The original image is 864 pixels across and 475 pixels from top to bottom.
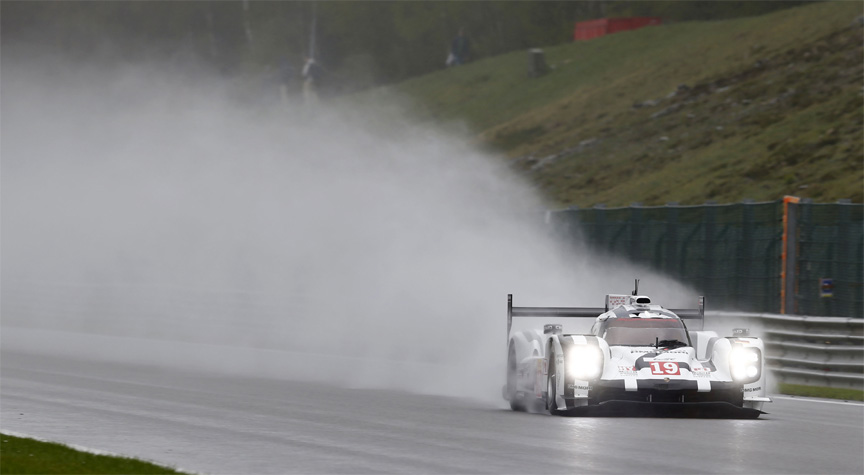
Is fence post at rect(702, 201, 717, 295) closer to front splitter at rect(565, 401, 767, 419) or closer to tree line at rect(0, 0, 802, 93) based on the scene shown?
front splitter at rect(565, 401, 767, 419)

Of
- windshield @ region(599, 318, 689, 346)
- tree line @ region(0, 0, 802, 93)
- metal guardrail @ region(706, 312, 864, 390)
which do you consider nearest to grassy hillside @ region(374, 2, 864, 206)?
metal guardrail @ region(706, 312, 864, 390)

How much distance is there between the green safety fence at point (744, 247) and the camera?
19.4 m

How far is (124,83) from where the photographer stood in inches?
2980

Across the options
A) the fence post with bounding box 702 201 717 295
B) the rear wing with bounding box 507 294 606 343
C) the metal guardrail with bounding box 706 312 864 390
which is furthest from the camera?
the fence post with bounding box 702 201 717 295

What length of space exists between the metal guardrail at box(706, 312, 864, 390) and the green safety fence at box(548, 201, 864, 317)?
58 cm

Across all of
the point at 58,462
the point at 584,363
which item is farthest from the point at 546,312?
the point at 58,462

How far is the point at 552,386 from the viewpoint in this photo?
1471cm

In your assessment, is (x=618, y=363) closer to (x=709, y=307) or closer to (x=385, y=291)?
(x=709, y=307)

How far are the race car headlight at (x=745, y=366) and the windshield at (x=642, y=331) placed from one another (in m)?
0.86

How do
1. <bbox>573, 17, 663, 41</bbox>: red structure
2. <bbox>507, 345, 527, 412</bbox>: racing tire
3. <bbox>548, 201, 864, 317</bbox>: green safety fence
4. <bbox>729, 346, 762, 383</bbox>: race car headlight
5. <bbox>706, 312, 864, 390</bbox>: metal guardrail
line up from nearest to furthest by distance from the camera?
<bbox>729, 346, 762, 383</bbox>: race car headlight
<bbox>507, 345, 527, 412</bbox>: racing tire
<bbox>706, 312, 864, 390</bbox>: metal guardrail
<bbox>548, 201, 864, 317</bbox>: green safety fence
<bbox>573, 17, 663, 41</bbox>: red structure

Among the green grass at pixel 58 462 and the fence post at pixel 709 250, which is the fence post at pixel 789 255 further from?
the green grass at pixel 58 462

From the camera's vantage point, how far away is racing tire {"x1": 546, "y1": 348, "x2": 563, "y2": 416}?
1454 centimetres

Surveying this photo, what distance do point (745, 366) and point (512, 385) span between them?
3.31m

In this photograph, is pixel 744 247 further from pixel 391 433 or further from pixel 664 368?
pixel 391 433
